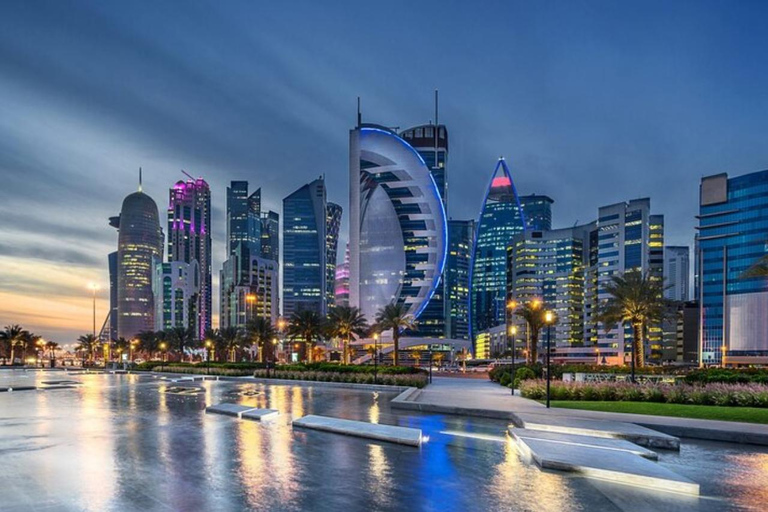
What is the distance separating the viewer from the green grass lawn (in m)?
17.2

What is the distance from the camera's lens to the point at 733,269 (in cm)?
13388

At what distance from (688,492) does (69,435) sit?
1707cm

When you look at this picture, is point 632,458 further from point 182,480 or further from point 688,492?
point 182,480

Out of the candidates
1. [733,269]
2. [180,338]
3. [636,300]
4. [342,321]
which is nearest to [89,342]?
[180,338]

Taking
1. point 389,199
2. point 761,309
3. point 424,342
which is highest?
point 389,199

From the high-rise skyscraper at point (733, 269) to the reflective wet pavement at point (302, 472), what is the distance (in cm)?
13117

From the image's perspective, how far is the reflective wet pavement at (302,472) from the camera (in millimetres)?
9164

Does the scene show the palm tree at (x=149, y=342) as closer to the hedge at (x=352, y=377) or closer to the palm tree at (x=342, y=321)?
the palm tree at (x=342, y=321)

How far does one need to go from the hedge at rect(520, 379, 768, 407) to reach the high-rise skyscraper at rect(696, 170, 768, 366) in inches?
4680

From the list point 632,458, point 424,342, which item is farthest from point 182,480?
point 424,342

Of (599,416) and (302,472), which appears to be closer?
(302,472)

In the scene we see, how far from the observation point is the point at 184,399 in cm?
2881

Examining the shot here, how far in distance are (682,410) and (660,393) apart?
129 inches

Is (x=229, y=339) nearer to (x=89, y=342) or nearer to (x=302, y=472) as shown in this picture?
(x=89, y=342)
